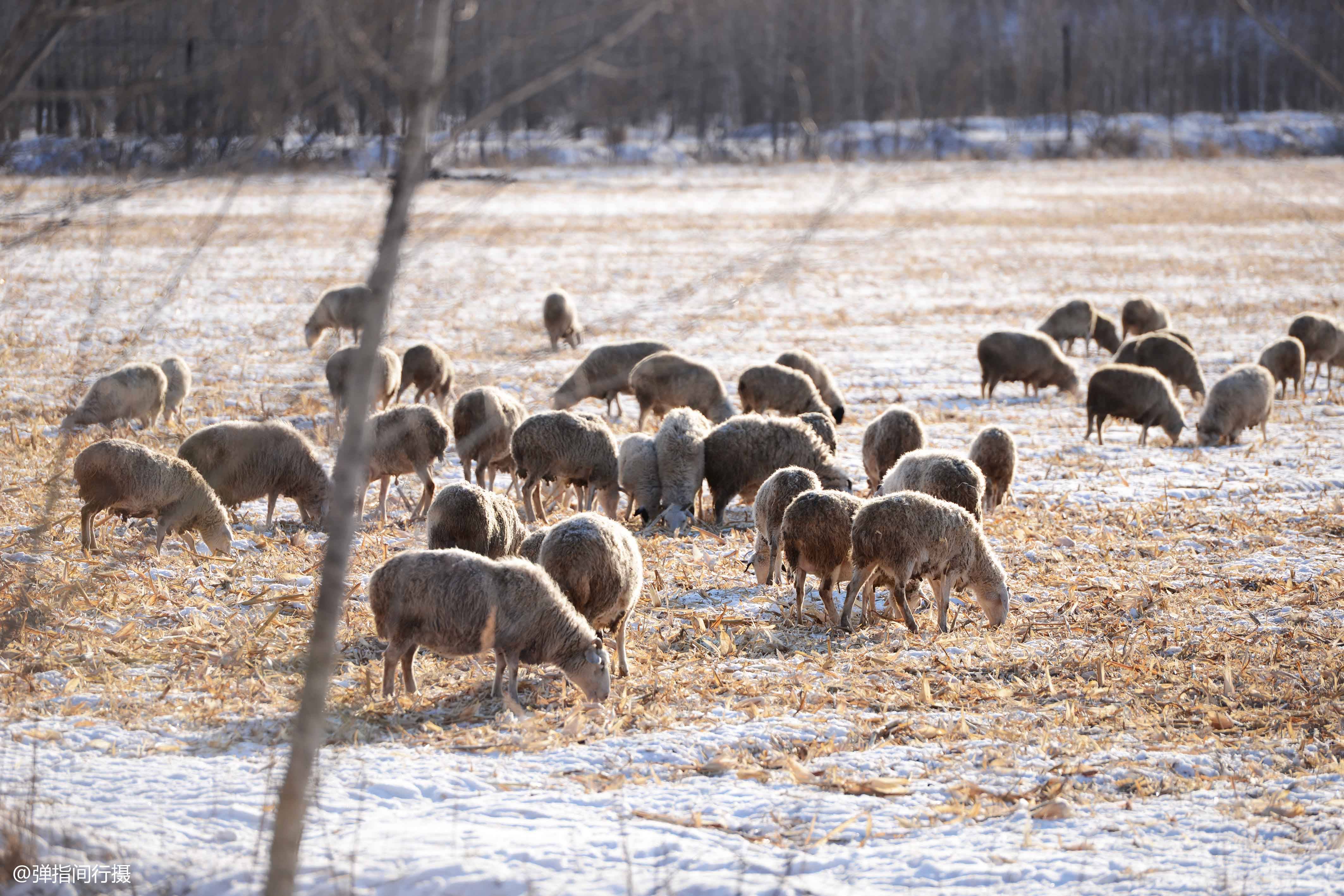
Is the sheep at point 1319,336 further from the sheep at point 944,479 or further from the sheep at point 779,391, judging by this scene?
the sheep at point 944,479

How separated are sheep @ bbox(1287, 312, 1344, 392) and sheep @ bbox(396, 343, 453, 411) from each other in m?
11.6

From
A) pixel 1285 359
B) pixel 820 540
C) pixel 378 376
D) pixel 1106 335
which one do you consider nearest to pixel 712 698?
pixel 820 540

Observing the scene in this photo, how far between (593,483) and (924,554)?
10.6ft

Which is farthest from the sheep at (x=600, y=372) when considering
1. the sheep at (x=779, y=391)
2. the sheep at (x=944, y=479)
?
the sheep at (x=944, y=479)

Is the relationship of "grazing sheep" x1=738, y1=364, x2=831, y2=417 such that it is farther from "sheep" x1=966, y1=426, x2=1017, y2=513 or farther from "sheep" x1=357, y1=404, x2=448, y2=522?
"sheep" x1=357, y1=404, x2=448, y2=522

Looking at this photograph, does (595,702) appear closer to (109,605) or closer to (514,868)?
(514,868)

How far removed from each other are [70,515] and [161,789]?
4.27 metres

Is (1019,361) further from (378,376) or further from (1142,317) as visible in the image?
(378,376)

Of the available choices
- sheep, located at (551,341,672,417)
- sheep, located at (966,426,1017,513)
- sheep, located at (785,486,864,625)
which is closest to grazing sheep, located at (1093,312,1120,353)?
sheep, located at (551,341,672,417)

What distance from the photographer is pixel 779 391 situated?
40.2 ft

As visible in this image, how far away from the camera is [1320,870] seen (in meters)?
4.22

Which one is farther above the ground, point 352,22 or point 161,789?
point 352,22

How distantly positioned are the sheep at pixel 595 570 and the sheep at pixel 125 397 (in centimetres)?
645

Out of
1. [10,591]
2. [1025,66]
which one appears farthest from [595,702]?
[1025,66]
